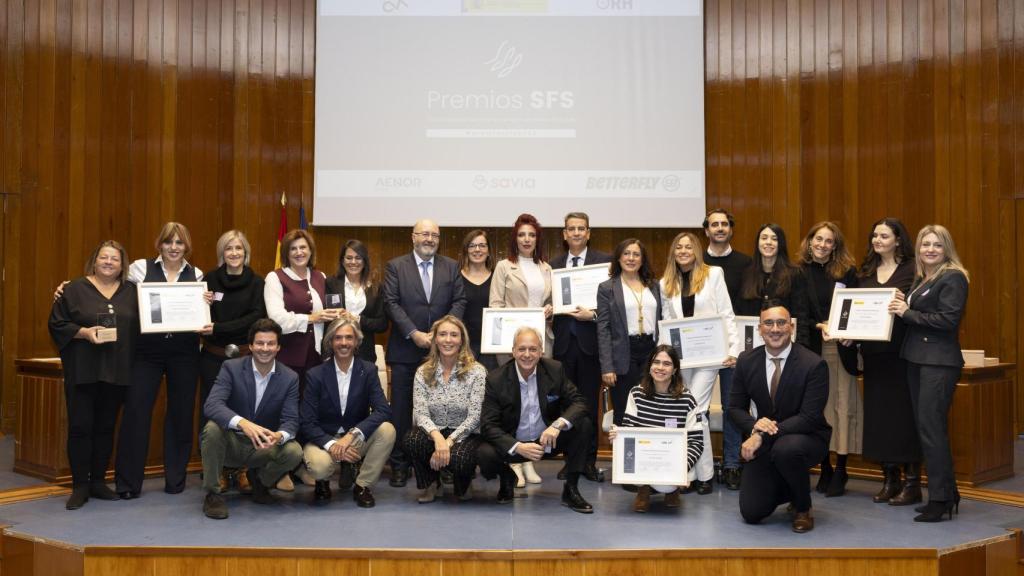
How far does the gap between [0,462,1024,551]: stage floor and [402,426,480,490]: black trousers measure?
0.48 ft

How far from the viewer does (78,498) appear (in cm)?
457

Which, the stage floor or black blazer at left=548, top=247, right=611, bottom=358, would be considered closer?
the stage floor

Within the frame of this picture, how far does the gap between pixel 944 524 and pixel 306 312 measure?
3.46 m

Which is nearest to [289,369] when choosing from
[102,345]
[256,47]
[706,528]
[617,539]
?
[102,345]

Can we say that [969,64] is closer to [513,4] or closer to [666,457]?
[513,4]

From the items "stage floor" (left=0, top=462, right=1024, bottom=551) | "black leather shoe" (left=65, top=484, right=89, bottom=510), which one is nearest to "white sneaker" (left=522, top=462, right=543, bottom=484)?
"stage floor" (left=0, top=462, right=1024, bottom=551)

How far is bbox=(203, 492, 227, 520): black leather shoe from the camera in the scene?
4.30 metres

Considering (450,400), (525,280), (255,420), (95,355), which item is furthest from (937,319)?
(95,355)

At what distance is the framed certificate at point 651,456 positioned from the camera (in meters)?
4.28

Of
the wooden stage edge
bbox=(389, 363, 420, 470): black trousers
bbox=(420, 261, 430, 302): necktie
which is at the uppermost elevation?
bbox=(420, 261, 430, 302): necktie

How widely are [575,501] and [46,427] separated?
309cm

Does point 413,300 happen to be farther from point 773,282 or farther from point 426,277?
point 773,282

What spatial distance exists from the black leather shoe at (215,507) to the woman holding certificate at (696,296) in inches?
97.1

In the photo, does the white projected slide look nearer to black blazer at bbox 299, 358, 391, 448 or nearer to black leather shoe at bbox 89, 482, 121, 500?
black blazer at bbox 299, 358, 391, 448
